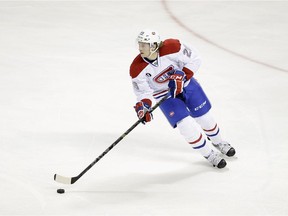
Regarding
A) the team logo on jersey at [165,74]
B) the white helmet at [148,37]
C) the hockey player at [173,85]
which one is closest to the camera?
the white helmet at [148,37]

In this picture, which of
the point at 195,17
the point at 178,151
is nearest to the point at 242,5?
the point at 195,17

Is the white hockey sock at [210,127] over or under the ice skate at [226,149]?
over

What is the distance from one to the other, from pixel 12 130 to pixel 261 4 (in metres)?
4.39

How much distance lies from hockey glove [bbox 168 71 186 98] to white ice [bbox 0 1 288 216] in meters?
0.60

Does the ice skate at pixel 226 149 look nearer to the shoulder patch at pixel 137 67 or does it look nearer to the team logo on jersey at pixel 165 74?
the team logo on jersey at pixel 165 74

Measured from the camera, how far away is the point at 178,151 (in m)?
5.93

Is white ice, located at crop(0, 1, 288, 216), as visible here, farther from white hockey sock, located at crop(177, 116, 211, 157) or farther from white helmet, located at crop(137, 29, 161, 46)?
white helmet, located at crop(137, 29, 161, 46)

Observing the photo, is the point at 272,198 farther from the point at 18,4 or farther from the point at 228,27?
the point at 18,4

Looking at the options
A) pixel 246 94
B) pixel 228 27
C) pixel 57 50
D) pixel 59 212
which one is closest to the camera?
pixel 59 212

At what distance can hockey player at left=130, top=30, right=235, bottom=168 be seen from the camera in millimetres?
5379

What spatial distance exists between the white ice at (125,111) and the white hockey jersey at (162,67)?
59cm

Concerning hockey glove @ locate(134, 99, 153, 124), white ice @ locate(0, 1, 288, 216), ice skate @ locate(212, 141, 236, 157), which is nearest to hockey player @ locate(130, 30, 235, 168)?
hockey glove @ locate(134, 99, 153, 124)

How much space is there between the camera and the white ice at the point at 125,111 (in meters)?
5.16

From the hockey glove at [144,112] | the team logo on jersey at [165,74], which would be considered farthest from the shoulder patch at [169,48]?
the hockey glove at [144,112]
